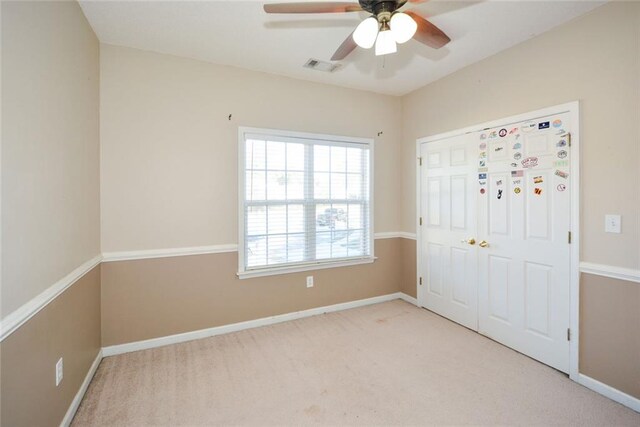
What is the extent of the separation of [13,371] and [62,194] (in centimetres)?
97

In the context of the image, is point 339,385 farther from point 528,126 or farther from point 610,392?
point 528,126

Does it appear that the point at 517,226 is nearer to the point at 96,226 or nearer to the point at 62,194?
the point at 62,194

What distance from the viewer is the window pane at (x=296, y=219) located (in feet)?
10.8

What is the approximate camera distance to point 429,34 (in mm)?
1872

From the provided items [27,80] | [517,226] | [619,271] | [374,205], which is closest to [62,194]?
[27,80]

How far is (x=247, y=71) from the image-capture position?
311 cm

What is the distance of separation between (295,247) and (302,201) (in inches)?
20.3

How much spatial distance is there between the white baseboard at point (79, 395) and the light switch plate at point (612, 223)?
3.66 m

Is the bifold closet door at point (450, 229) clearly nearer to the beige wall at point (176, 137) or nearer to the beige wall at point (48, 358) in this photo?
the beige wall at point (176, 137)

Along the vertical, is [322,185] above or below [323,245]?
above

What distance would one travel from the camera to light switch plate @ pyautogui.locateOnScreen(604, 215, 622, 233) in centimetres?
204

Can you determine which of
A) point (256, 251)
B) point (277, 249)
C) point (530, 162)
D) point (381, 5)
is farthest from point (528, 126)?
point (256, 251)

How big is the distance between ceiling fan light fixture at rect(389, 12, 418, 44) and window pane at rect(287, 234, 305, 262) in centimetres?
219

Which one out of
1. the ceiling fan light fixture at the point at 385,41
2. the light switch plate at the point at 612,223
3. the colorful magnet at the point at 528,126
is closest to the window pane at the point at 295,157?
the ceiling fan light fixture at the point at 385,41
